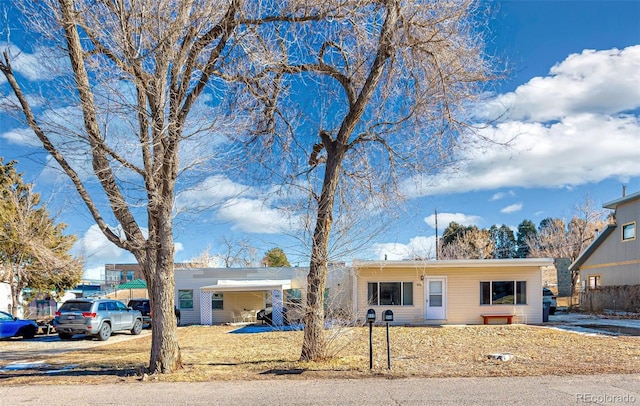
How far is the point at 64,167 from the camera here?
842 centimetres

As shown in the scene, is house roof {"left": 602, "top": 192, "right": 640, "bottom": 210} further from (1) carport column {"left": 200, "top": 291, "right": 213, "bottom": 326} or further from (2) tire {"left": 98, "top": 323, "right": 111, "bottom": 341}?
(2) tire {"left": 98, "top": 323, "right": 111, "bottom": 341}

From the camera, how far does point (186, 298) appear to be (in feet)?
87.5

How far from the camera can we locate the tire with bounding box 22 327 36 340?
60.7 ft

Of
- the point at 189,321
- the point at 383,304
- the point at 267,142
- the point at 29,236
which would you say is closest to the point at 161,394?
the point at 267,142

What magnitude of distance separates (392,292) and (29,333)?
575 inches

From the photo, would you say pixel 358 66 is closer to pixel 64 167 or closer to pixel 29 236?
pixel 64 167

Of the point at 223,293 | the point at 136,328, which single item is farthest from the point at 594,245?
the point at 136,328

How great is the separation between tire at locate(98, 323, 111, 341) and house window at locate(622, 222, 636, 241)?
24656 millimetres

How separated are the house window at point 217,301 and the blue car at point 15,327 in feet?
28.5

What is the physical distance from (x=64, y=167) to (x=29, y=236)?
16150 mm

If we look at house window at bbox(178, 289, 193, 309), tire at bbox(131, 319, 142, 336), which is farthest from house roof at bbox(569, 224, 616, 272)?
tire at bbox(131, 319, 142, 336)

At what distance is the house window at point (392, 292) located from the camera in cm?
2122

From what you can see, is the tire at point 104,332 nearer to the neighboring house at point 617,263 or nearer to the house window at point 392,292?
the house window at point 392,292

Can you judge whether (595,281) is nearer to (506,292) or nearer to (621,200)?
(621,200)
